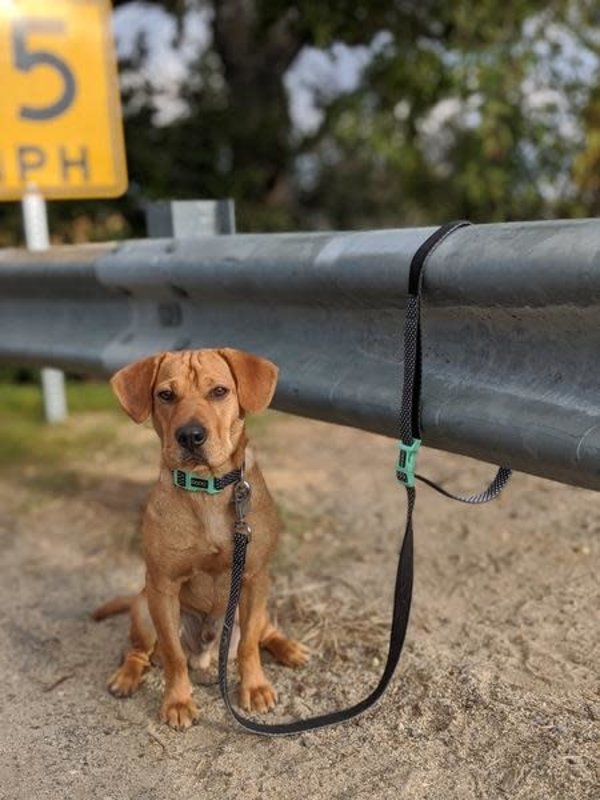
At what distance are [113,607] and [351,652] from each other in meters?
0.88

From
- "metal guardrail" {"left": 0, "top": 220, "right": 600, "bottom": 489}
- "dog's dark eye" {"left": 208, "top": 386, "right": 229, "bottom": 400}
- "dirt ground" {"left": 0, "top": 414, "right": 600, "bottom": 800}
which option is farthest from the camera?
"dog's dark eye" {"left": 208, "top": 386, "right": 229, "bottom": 400}

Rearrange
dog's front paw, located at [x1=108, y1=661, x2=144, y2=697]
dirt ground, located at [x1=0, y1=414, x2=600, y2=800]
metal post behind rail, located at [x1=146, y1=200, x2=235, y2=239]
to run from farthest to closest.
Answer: metal post behind rail, located at [x1=146, y1=200, x2=235, y2=239]
dog's front paw, located at [x1=108, y1=661, x2=144, y2=697]
dirt ground, located at [x1=0, y1=414, x2=600, y2=800]

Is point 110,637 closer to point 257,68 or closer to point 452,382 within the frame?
point 452,382

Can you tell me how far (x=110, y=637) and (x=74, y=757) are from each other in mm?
771

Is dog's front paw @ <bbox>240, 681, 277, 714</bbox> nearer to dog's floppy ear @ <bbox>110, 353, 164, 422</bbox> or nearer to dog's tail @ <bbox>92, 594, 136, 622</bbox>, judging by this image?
dog's tail @ <bbox>92, 594, 136, 622</bbox>

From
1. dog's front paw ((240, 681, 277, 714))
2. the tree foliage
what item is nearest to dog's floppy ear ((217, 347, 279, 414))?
dog's front paw ((240, 681, 277, 714))

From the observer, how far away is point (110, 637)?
10.2ft

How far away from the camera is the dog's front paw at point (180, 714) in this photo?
2516 mm

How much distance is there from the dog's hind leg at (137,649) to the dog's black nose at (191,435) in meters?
0.58

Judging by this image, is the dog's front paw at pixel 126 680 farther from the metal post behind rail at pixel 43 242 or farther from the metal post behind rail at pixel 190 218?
the metal post behind rail at pixel 43 242

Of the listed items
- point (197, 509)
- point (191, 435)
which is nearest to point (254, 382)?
point (191, 435)

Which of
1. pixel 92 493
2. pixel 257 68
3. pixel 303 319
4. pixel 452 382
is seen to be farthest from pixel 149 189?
pixel 452 382

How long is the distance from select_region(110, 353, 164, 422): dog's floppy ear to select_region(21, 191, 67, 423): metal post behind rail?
1724 mm

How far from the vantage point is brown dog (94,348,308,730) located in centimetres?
258
